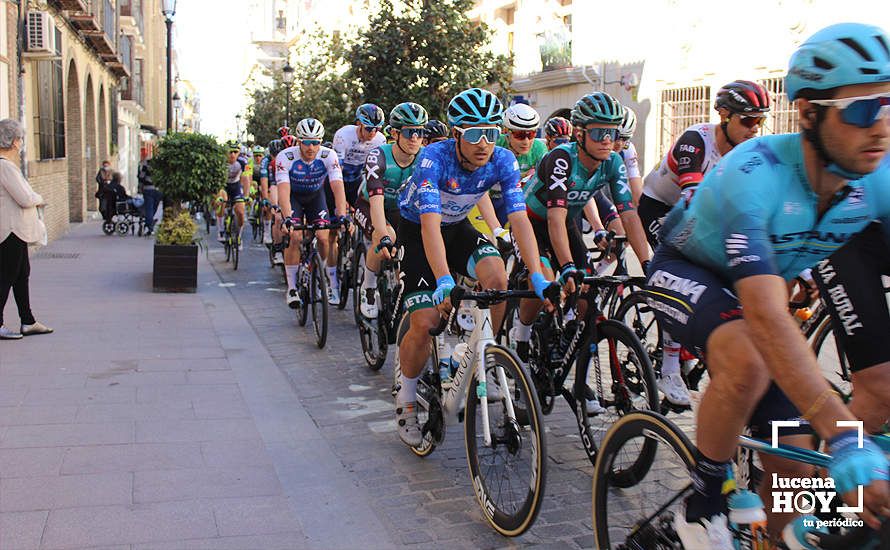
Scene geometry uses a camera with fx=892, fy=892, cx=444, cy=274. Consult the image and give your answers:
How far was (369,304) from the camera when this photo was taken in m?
7.48

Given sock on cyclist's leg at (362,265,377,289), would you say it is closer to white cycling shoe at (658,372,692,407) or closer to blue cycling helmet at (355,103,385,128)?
white cycling shoe at (658,372,692,407)

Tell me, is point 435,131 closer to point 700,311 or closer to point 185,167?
point 185,167

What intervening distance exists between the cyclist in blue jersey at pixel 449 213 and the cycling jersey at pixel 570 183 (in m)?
0.52

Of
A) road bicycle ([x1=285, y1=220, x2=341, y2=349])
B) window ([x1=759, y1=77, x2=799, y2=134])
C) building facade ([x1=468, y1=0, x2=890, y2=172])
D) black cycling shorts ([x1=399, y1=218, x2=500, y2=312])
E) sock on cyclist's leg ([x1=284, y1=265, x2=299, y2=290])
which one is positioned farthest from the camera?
building facade ([x1=468, y1=0, x2=890, y2=172])

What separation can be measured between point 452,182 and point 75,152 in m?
23.5

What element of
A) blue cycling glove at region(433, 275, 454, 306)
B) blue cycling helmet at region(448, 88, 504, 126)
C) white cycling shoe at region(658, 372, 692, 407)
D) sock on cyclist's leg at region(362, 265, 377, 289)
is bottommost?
white cycling shoe at region(658, 372, 692, 407)

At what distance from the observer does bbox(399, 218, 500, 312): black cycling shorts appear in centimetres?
495

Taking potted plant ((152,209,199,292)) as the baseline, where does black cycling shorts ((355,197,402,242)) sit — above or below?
above

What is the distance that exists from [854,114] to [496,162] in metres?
2.89

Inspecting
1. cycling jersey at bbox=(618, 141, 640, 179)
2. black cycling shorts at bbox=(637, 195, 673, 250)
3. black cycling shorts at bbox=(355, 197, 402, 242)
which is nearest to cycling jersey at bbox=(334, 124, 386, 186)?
black cycling shorts at bbox=(355, 197, 402, 242)

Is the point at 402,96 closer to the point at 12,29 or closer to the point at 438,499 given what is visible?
the point at 12,29

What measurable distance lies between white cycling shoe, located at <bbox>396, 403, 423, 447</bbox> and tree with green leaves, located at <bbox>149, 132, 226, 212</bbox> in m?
9.76

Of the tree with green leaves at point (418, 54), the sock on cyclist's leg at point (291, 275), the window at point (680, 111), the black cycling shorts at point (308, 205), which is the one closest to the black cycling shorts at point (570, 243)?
the sock on cyclist's leg at point (291, 275)

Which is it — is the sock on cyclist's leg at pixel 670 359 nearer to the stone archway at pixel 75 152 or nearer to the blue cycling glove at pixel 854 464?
→ the blue cycling glove at pixel 854 464
